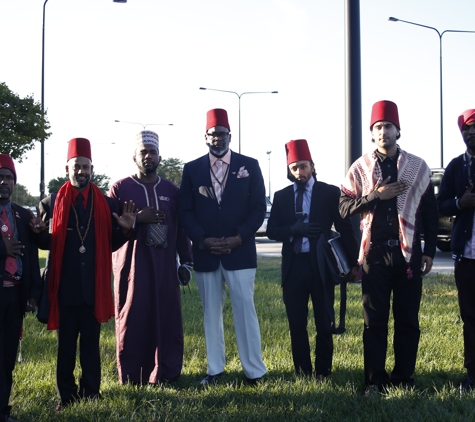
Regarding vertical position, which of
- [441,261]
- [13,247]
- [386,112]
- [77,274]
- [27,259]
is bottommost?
[441,261]

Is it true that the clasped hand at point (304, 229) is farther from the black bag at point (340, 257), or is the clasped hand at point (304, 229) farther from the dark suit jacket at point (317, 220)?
the black bag at point (340, 257)

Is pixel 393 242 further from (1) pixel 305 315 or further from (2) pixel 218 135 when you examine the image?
(2) pixel 218 135

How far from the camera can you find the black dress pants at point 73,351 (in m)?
5.33

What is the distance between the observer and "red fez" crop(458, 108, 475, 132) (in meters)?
5.45

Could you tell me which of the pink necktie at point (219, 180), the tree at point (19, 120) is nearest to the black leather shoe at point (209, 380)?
the pink necktie at point (219, 180)

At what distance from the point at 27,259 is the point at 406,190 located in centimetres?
306

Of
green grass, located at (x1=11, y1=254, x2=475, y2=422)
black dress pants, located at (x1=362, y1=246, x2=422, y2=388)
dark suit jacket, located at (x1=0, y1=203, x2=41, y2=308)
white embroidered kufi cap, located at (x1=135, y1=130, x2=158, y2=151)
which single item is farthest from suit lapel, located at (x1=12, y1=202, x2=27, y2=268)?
black dress pants, located at (x1=362, y1=246, x2=422, y2=388)

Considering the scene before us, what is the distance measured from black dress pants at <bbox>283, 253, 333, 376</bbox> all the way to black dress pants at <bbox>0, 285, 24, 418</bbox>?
7.47 ft

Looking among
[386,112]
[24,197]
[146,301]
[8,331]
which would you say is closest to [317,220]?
[386,112]

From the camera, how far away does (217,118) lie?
617 cm

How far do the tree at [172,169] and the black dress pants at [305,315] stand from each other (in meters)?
68.7

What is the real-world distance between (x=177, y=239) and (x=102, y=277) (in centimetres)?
114

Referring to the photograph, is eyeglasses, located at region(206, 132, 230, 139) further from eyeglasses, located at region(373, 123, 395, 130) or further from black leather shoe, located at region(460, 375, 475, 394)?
black leather shoe, located at region(460, 375, 475, 394)

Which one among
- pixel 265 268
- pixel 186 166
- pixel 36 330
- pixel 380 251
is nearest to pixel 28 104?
pixel 265 268
